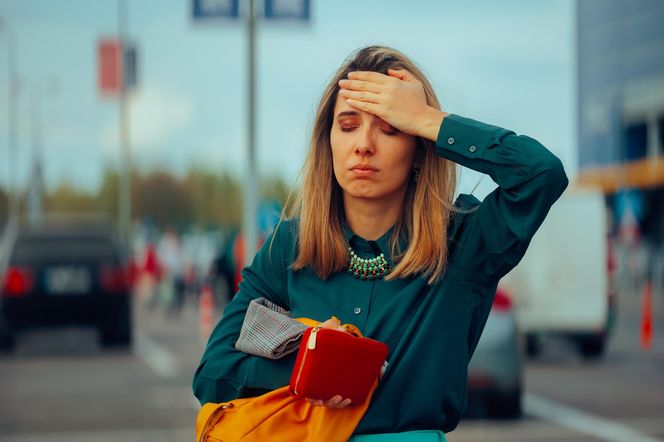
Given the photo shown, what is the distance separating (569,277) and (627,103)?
→ 50.7m

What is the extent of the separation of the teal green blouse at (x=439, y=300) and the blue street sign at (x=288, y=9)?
27.7 feet

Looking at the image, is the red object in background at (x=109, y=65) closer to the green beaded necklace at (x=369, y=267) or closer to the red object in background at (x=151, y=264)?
the red object in background at (x=151, y=264)

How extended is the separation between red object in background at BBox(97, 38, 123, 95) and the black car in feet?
72.7

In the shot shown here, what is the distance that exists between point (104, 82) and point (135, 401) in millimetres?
29216

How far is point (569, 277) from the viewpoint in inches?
672

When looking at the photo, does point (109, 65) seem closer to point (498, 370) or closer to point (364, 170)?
point (498, 370)

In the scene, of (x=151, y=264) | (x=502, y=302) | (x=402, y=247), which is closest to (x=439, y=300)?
(x=402, y=247)

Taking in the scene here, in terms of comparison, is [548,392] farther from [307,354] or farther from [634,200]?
[634,200]

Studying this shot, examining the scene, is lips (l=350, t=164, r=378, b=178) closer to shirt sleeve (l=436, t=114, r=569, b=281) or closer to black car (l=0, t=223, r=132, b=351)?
shirt sleeve (l=436, t=114, r=569, b=281)

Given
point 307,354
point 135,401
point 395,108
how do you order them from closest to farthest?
1. point 307,354
2. point 395,108
3. point 135,401

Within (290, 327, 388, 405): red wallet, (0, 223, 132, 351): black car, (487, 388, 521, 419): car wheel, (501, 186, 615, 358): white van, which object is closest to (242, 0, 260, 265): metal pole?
(487, 388, 521, 419): car wheel

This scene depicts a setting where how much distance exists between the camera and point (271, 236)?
10.3 feet

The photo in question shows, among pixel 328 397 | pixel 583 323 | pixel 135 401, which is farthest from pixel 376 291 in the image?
pixel 583 323

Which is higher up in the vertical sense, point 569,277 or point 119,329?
point 569,277
